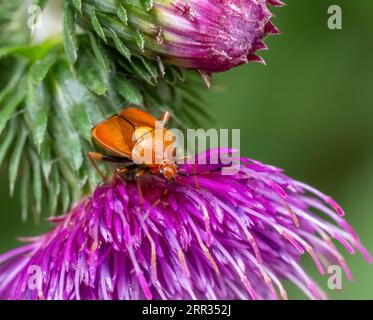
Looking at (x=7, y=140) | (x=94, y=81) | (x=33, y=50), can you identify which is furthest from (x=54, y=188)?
(x=33, y=50)

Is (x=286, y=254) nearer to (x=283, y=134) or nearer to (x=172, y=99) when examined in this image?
(x=172, y=99)

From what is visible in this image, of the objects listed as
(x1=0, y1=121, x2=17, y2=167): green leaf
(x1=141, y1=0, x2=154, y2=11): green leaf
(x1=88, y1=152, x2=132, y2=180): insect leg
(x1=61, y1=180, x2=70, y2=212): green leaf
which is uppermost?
(x1=141, y1=0, x2=154, y2=11): green leaf

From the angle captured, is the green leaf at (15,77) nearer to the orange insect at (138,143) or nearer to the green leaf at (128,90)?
the green leaf at (128,90)

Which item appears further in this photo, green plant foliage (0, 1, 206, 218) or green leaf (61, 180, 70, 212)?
green leaf (61, 180, 70, 212)

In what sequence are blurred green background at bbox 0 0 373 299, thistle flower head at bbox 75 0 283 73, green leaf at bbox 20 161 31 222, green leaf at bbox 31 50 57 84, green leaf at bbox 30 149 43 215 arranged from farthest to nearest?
blurred green background at bbox 0 0 373 299 → green leaf at bbox 20 161 31 222 → green leaf at bbox 30 149 43 215 → green leaf at bbox 31 50 57 84 → thistle flower head at bbox 75 0 283 73

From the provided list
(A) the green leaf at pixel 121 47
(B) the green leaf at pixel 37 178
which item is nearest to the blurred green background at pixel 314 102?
(B) the green leaf at pixel 37 178

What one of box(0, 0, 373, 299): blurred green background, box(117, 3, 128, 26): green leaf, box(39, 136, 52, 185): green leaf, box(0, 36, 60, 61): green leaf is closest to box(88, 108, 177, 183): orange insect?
box(39, 136, 52, 185): green leaf

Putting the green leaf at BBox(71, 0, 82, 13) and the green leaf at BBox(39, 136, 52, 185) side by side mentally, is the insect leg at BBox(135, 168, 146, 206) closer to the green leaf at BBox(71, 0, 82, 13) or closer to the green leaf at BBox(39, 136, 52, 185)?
the green leaf at BBox(39, 136, 52, 185)
